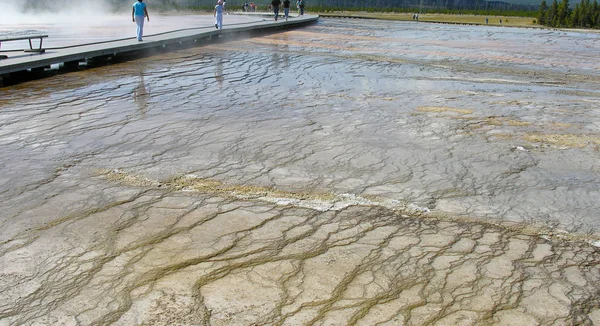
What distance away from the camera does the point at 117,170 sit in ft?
17.2

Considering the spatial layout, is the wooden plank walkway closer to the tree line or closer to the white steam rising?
the white steam rising

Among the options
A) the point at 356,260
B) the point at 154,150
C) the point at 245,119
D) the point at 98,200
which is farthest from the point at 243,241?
the point at 245,119

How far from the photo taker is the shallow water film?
3094 millimetres

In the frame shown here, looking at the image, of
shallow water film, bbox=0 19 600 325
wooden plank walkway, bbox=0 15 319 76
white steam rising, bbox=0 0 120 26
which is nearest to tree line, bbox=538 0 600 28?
white steam rising, bbox=0 0 120 26

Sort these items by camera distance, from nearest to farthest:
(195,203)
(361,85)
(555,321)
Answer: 1. (555,321)
2. (195,203)
3. (361,85)

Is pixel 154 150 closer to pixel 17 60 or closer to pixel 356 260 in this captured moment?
pixel 356 260

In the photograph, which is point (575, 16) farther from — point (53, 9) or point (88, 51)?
point (88, 51)

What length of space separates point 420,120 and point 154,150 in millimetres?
3369

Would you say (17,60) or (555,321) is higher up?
(17,60)

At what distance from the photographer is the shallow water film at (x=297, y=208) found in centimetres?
309

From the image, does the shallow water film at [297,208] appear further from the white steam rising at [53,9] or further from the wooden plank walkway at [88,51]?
the white steam rising at [53,9]

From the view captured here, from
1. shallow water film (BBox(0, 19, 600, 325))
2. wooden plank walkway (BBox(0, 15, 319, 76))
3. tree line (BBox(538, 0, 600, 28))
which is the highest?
tree line (BBox(538, 0, 600, 28))

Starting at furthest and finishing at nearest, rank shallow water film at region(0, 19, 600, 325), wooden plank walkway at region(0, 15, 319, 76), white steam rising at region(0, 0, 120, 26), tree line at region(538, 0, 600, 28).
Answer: tree line at region(538, 0, 600, 28) → white steam rising at region(0, 0, 120, 26) → wooden plank walkway at region(0, 15, 319, 76) → shallow water film at region(0, 19, 600, 325)

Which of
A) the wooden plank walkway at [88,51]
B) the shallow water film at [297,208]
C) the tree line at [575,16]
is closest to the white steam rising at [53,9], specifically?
the wooden plank walkway at [88,51]
